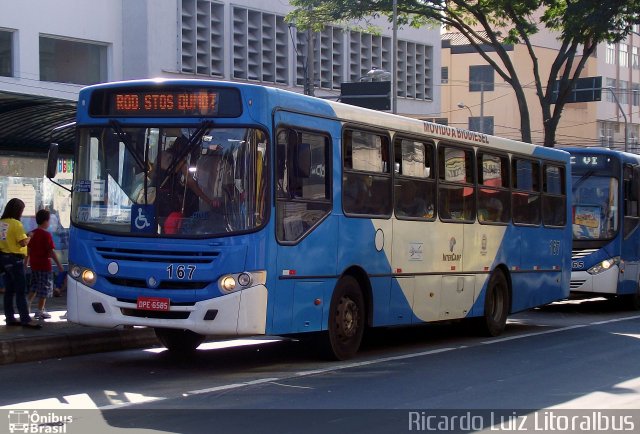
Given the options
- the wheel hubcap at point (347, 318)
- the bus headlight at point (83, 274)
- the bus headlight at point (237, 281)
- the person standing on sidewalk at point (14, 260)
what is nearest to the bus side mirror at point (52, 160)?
the bus headlight at point (83, 274)

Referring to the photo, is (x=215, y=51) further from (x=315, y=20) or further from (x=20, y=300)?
(x=20, y=300)

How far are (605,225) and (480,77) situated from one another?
163ft

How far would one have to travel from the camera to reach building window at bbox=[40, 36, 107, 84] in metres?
28.8

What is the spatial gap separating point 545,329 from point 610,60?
5616 centimetres

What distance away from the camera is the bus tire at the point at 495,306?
16.7 meters

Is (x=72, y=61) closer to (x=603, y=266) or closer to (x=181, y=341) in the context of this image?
(x=603, y=266)

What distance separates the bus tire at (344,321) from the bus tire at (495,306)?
403cm

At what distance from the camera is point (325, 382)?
36.6 feet

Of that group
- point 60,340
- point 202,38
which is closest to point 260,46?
point 202,38

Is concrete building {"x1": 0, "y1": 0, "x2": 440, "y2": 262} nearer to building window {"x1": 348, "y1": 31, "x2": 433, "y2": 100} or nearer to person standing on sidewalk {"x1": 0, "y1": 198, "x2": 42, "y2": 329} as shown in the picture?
building window {"x1": 348, "y1": 31, "x2": 433, "y2": 100}

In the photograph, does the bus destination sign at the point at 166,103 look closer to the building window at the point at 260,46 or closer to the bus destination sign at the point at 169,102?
the bus destination sign at the point at 169,102

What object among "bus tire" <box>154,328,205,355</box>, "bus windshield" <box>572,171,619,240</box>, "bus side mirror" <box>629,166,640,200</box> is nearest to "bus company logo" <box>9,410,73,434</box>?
"bus tire" <box>154,328,205,355</box>

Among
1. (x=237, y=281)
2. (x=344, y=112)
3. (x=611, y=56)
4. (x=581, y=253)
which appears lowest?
(x=581, y=253)

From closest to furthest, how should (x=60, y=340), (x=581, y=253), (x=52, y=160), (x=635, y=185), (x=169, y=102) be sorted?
1. (x=169, y=102)
2. (x=52, y=160)
3. (x=60, y=340)
4. (x=581, y=253)
5. (x=635, y=185)
